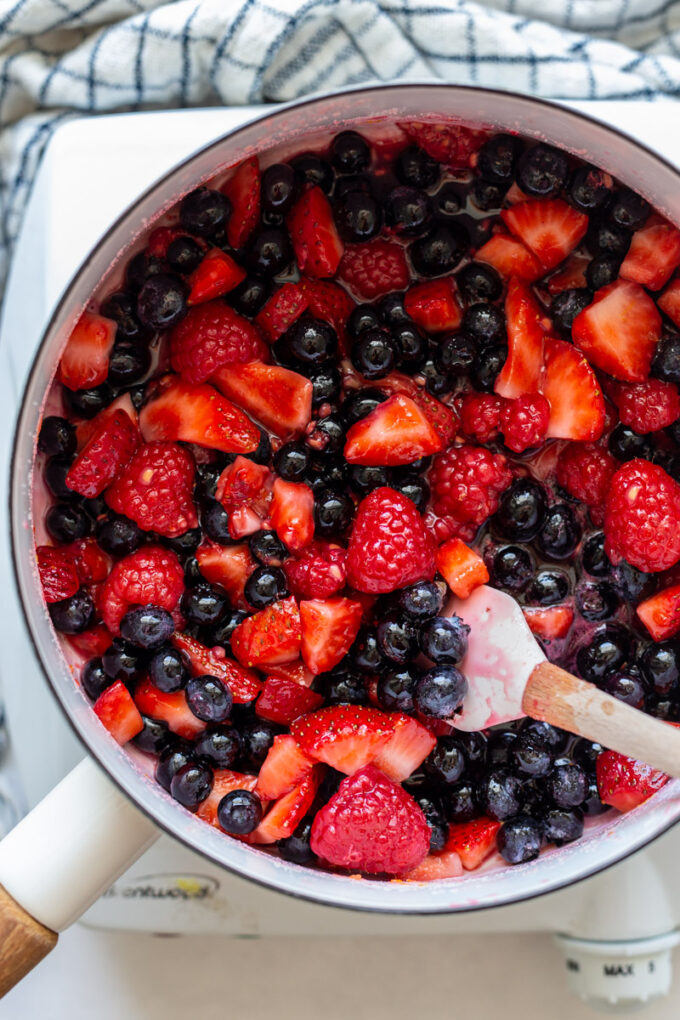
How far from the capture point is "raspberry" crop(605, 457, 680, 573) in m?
0.92

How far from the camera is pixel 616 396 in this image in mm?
972

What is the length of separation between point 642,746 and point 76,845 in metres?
0.46

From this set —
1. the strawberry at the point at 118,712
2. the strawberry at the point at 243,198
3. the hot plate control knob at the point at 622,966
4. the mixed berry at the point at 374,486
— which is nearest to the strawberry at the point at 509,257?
the mixed berry at the point at 374,486

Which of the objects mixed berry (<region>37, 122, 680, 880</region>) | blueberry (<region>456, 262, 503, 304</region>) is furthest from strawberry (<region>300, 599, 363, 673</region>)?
blueberry (<region>456, 262, 503, 304</region>)

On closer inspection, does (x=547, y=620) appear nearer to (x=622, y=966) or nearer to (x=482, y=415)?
(x=482, y=415)

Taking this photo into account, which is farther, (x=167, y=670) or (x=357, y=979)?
(x=357, y=979)

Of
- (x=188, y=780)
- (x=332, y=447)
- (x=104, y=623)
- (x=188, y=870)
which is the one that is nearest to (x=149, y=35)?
(x=332, y=447)

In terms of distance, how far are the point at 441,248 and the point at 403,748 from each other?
1.54 feet


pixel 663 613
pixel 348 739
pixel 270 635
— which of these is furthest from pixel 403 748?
pixel 663 613

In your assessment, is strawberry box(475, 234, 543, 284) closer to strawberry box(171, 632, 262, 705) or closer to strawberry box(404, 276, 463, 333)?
strawberry box(404, 276, 463, 333)

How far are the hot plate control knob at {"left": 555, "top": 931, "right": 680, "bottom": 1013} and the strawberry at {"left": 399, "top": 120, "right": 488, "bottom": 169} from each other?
2.53 ft

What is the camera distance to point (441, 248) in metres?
0.94

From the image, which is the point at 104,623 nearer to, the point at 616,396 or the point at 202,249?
the point at 202,249

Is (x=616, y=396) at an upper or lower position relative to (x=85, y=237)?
lower
